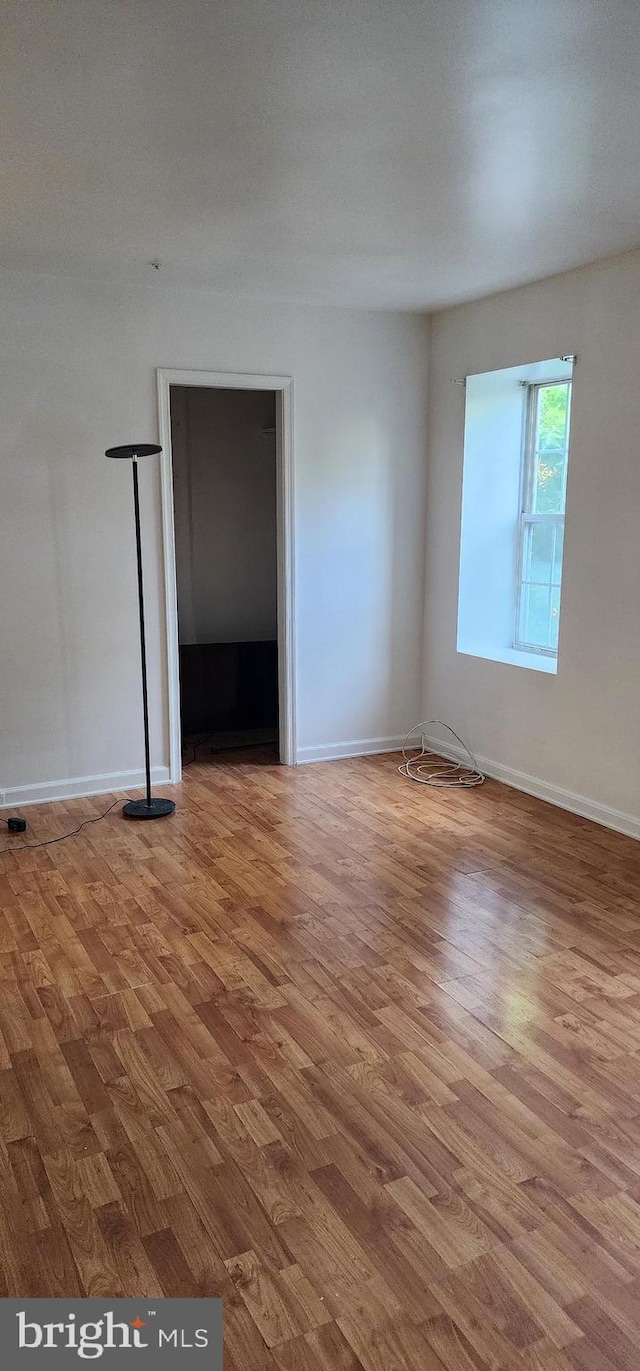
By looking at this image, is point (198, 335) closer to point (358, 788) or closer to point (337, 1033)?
point (358, 788)

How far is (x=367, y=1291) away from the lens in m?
1.82

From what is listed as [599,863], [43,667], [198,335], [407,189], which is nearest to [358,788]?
[599,863]

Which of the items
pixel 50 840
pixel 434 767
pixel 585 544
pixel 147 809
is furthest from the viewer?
pixel 434 767

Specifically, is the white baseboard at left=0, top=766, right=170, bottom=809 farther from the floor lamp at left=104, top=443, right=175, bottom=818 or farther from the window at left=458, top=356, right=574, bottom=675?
the window at left=458, top=356, right=574, bottom=675

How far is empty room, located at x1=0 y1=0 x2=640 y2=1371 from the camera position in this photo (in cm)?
196

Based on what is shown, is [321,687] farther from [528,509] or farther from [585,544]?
[585,544]

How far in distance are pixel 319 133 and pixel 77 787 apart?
3387 mm

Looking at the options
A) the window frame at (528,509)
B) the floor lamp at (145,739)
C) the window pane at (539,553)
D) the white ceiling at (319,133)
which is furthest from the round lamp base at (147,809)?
the white ceiling at (319,133)

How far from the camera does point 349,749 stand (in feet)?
18.7

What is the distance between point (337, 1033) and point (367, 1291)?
35.6 inches

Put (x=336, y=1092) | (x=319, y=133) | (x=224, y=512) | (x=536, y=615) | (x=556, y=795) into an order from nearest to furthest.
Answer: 1. (x=336, y=1092)
2. (x=319, y=133)
3. (x=556, y=795)
4. (x=536, y=615)
5. (x=224, y=512)

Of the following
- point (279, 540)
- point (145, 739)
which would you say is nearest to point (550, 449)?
point (279, 540)

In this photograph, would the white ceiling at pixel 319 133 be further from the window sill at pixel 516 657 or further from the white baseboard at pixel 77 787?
the white baseboard at pixel 77 787

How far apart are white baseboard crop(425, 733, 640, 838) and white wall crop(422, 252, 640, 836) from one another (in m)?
0.01
